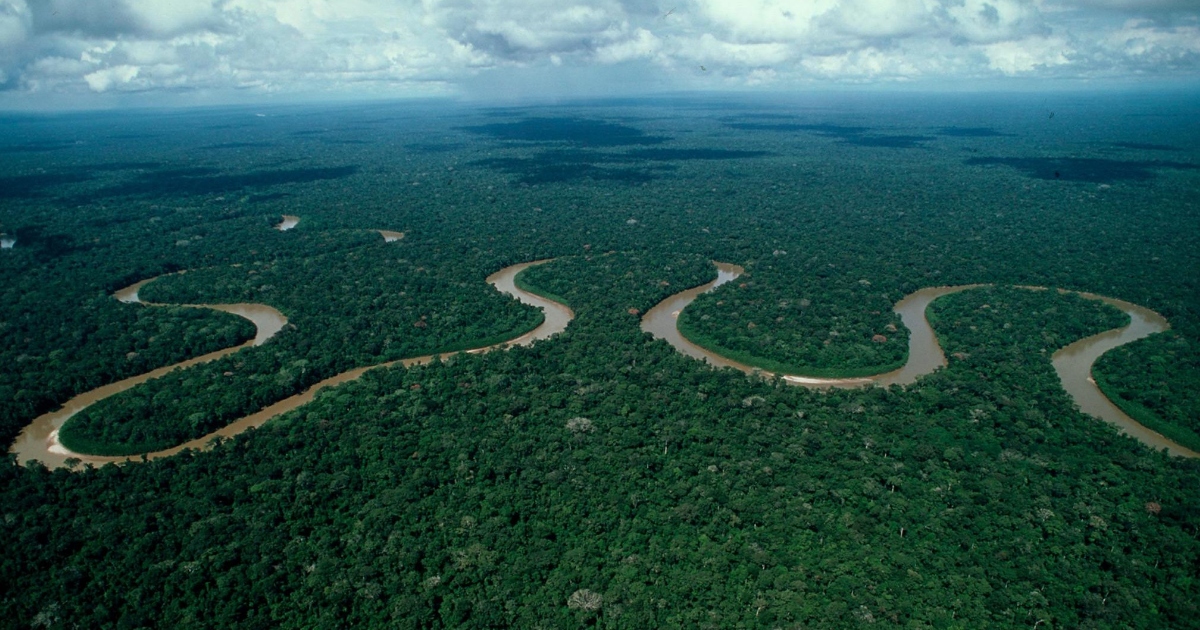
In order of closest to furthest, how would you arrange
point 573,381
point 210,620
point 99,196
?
point 210,620 → point 573,381 → point 99,196

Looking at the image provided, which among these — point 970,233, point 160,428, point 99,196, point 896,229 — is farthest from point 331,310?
point 99,196

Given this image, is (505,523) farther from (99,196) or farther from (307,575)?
(99,196)

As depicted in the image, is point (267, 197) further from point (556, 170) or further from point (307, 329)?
point (307, 329)

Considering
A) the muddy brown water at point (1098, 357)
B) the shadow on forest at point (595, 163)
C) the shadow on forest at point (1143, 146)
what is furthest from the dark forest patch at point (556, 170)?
the shadow on forest at point (1143, 146)

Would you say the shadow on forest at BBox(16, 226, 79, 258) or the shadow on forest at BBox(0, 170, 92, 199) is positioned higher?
the shadow on forest at BBox(0, 170, 92, 199)

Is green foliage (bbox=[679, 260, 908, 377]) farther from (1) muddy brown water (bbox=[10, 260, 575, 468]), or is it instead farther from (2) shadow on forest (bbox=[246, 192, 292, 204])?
(2) shadow on forest (bbox=[246, 192, 292, 204])

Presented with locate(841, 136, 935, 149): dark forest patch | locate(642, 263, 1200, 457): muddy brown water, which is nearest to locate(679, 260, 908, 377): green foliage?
locate(642, 263, 1200, 457): muddy brown water
